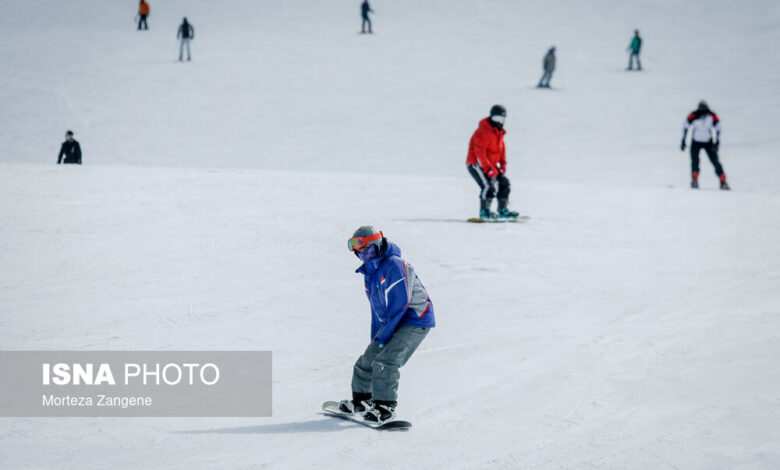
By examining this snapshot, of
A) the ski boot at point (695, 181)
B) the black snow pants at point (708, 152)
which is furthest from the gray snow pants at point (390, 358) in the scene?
the ski boot at point (695, 181)

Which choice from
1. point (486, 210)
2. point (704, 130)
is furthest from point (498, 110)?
point (704, 130)

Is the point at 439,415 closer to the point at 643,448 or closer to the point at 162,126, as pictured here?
the point at 643,448

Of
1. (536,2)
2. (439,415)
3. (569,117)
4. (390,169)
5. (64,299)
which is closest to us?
(439,415)

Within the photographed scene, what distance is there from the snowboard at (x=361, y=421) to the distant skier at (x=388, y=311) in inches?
1.4

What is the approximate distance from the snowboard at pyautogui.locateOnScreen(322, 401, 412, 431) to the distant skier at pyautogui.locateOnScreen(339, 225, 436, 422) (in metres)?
0.04

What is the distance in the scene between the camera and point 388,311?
5238mm

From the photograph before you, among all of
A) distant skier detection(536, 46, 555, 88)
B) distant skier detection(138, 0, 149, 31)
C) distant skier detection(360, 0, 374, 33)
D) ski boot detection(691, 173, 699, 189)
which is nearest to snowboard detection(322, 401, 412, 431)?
ski boot detection(691, 173, 699, 189)

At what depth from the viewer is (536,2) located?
38.3 metres

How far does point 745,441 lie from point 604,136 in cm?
1773

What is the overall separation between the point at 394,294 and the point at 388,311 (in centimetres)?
11

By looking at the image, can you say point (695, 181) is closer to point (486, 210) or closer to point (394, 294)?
point (486, 210)

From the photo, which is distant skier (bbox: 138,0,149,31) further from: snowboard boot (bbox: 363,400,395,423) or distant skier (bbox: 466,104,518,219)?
snowboard boot (bbox: 363,400,395,423)

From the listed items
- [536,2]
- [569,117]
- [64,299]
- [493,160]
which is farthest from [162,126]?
[536,2]

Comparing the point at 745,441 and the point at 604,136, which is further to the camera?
the point at 604,136
